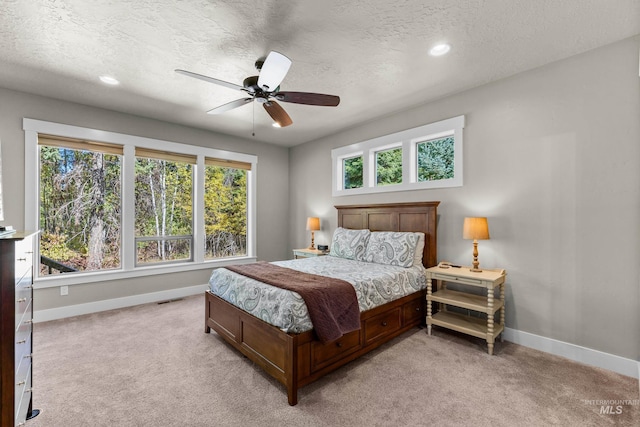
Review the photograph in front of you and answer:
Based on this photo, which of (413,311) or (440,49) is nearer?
(440,49)

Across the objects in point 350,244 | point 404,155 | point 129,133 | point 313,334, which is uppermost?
point 129,133

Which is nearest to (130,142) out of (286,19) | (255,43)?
(255,43)

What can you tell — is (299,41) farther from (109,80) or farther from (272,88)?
(109,80)

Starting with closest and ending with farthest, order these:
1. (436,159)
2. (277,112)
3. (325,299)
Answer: (325,299) < (277,112) < (436,159)

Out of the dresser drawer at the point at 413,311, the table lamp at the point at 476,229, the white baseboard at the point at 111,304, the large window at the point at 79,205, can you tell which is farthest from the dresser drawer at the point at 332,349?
the large window at the point at 79,205

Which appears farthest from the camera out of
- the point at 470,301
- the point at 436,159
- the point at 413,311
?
the point at 436,159

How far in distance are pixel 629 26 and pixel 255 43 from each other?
303cm

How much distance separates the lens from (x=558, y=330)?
268 cm

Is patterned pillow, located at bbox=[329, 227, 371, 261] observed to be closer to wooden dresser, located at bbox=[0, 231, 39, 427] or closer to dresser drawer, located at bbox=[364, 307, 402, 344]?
dresser drawer, located at bbox=[364, 307, 402, 344]

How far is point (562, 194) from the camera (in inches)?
105

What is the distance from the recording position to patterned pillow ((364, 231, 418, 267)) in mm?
3375

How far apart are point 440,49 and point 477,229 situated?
1.79 metres

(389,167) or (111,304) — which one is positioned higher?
(389,167)

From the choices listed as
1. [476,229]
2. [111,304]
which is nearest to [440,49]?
[476,229]
